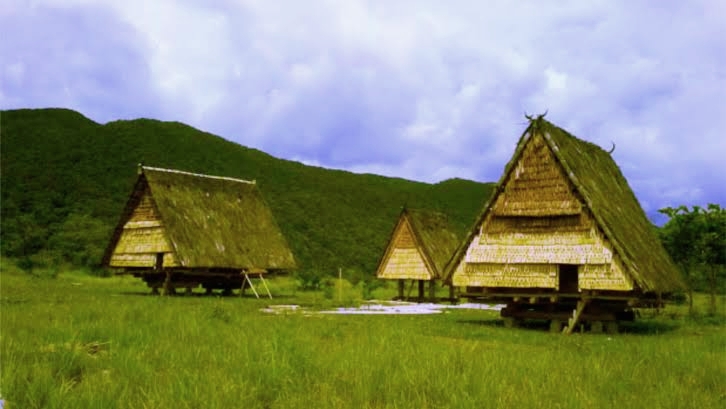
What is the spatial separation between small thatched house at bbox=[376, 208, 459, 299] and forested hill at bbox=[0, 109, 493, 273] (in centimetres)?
2113

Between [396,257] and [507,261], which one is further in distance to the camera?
[396,257]

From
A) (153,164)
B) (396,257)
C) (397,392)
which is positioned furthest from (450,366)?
(153,164)

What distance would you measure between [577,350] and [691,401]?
4781mm

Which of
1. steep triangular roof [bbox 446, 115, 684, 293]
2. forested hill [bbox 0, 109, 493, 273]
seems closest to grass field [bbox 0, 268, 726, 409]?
steep triangular roof [bbox 446, 115, 684, 293]

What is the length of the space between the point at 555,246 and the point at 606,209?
155cm

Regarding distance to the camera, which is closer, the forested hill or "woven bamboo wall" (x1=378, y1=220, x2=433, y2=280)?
"woven bamboo wall" (x1=378, y1=220, x2=433, y2=280)

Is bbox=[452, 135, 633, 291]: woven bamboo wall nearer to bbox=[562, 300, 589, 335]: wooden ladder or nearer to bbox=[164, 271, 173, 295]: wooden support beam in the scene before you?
bbox=[562, 300, 589, 335]: wooden ladder

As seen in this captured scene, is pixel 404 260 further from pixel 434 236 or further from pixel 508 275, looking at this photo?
pixel 508 275

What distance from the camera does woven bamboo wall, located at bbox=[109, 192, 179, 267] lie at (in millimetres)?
28938

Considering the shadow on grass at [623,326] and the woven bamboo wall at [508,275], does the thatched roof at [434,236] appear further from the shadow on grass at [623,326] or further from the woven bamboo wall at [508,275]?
the woven bamboo wall at [508,275]

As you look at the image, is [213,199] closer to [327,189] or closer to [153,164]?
[153,164]

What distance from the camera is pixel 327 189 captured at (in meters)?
76.2

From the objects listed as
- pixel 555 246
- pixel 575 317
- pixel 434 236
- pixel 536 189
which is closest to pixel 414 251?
pixel 434 236

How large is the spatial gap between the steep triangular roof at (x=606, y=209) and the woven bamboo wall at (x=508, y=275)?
0.49 metres
